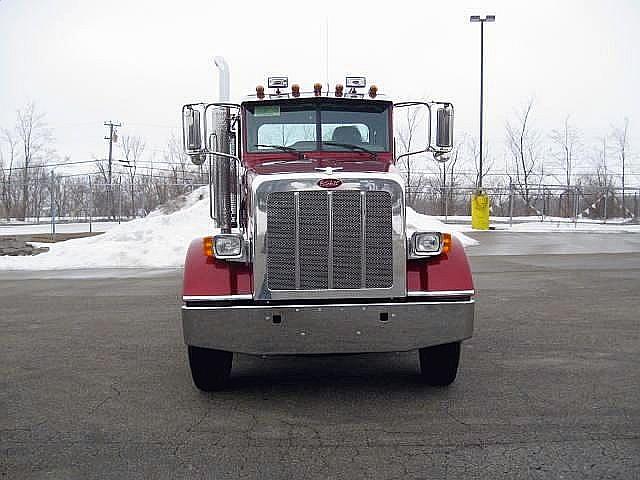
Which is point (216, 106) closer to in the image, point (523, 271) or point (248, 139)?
point (248, 139)

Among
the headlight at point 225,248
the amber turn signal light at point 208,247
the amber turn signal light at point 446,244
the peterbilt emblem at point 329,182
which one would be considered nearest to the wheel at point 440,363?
the amber turn signal light at point 446,244

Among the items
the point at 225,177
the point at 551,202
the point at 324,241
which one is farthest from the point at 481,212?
the point at 324,241

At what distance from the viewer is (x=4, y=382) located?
694 cm

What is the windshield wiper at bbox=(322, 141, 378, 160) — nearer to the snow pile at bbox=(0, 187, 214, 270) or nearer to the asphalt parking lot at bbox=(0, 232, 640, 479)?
the asphalt parking lot at bbox=(0, 232, 640, 479)

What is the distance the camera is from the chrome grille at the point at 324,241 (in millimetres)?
5891

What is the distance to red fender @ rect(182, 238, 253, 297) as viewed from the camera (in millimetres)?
5922

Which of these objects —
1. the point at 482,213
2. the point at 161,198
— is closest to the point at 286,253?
the point at 482,213

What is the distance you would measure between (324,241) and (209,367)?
1.46 metres

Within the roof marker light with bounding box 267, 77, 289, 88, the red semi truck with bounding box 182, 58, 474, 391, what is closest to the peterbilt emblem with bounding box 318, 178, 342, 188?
the red semi truck with bounding box 182, 58, 474, 391

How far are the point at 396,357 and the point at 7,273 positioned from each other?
13.3 meters

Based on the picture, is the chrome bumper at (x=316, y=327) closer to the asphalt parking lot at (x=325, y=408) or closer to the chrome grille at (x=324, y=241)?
the chrome grille at (x=324, y=241)

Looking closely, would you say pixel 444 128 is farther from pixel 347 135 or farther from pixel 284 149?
pixel 284 149

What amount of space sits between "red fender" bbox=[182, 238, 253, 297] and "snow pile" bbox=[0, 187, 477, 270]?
10368 millimetres

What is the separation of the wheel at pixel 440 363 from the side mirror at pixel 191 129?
2869 mm
